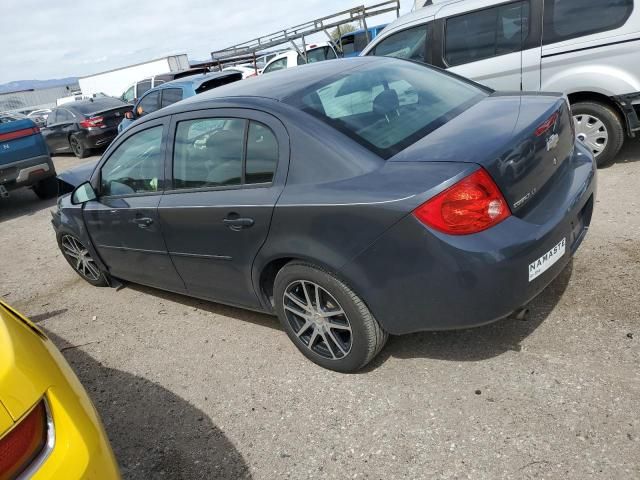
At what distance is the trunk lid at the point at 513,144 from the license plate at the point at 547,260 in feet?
0.80

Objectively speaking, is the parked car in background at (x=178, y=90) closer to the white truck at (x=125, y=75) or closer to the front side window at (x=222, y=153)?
the front side window at (x=222, y=153)

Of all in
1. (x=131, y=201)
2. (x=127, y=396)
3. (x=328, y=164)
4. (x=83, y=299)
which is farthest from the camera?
(x=83, y=299)

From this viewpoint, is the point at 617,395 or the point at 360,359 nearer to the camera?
the point at 617,395

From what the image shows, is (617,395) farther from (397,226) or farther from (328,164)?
(328,164)

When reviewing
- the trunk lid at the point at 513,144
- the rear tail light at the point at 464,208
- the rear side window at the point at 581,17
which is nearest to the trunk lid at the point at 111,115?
the rear side window at the point at 581,17

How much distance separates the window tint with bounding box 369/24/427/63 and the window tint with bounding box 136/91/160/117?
226 inches

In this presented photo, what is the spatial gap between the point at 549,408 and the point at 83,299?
3.95 metres

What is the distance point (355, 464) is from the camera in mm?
2189

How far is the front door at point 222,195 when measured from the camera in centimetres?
266

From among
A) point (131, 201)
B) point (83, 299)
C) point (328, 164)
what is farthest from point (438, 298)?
point (83, 299)

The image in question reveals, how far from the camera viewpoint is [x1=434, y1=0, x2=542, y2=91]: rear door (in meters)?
4.98

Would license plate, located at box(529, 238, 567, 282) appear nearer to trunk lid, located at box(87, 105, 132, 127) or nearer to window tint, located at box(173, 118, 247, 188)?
window tint, located at box(173, 118, 247, 188)

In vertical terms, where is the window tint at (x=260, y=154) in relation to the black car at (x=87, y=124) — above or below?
above

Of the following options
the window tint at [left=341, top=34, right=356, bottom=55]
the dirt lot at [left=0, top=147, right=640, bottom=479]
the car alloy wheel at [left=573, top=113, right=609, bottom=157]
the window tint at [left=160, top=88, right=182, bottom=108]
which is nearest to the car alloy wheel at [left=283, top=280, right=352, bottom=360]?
the dirt lot at [left=0, top=147, right=640, bottom=479]
